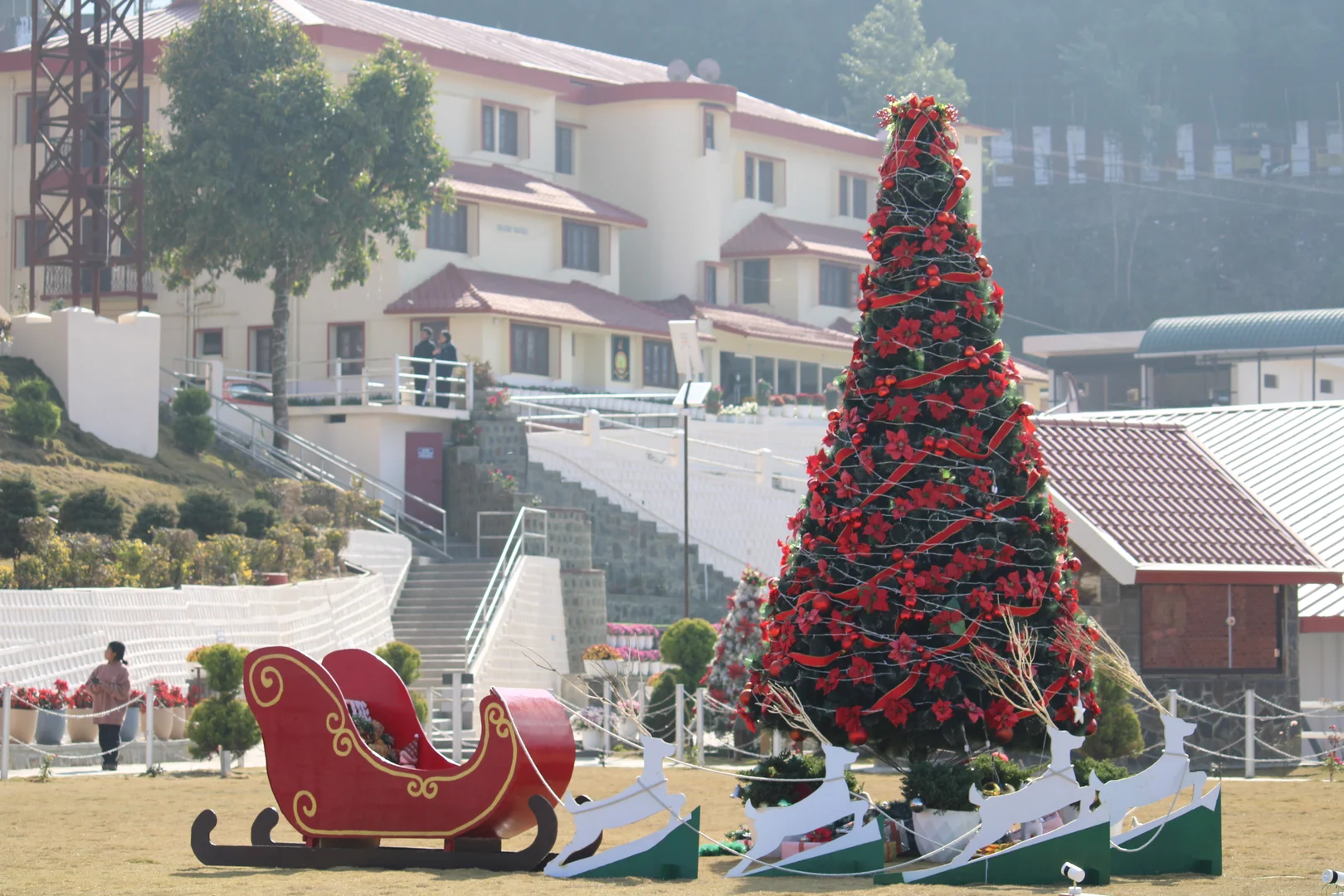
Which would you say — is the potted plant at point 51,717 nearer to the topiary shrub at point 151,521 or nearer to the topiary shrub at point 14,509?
the topiary shrub at point 14,509

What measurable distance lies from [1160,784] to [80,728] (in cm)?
1406

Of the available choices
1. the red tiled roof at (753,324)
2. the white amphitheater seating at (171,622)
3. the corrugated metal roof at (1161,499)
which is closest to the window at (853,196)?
the red tiled roof at (753,324)

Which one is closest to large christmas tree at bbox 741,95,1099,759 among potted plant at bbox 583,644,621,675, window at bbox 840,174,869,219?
potted plant at bbox 583,644,621,675

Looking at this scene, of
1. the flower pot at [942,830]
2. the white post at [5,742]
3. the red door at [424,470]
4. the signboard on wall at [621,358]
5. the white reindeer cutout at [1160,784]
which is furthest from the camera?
the signboard on wall at [621,358]

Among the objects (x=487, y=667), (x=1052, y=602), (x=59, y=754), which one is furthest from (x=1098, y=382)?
(x=1052, y=602)

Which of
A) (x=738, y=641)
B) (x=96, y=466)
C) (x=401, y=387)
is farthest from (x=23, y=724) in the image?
(x=401, y=387)

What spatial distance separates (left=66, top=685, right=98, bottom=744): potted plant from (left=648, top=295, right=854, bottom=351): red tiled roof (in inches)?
1197

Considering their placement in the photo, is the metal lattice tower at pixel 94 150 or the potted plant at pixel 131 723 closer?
the potted plant at pixel 131 723

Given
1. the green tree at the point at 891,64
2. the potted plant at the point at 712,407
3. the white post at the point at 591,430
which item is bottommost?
the white post at the point at 591,430

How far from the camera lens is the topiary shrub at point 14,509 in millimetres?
27000

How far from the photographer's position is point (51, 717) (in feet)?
75.4

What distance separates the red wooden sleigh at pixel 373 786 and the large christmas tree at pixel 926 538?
74.9 inches

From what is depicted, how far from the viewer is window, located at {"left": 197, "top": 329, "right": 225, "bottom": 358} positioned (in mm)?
47375

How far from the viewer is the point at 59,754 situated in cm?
2189
